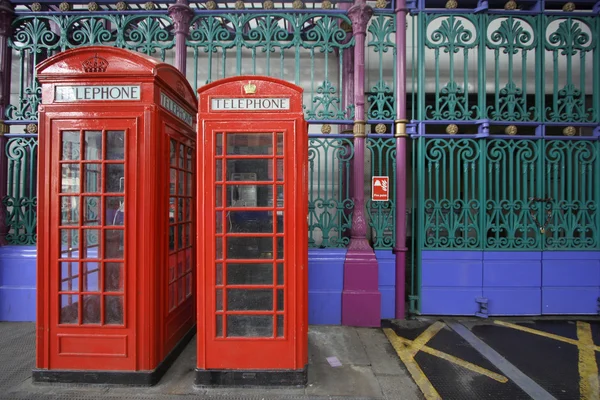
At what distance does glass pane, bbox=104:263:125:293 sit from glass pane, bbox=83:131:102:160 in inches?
40.7

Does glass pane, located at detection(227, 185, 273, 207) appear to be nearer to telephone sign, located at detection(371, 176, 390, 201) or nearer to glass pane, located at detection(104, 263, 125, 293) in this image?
glass pane, located at detection(104, 263, 125, 293)

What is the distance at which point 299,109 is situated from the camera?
2900mm

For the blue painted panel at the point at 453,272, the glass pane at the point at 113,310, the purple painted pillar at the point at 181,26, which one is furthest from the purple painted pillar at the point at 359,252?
the glass pane at the point at 113,310

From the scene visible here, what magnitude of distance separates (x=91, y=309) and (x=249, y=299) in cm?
152

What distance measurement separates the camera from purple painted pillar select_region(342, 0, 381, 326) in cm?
449

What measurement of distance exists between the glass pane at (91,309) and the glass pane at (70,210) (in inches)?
28.8

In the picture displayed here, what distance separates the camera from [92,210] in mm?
3115

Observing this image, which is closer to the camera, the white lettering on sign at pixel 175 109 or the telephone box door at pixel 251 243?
the telephone box door at pixel 251 243

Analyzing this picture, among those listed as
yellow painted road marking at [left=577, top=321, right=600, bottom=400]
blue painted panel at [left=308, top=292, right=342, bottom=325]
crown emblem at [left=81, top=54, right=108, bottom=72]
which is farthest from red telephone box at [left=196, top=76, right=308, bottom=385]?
yellow painted road marking at [left=577, top=321, right=600, bottom=400]

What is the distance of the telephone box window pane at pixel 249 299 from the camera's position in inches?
117

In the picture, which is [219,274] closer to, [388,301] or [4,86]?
[388,301]

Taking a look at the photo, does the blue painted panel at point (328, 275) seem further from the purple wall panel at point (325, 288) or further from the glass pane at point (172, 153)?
the glass pane at point (172, 153)

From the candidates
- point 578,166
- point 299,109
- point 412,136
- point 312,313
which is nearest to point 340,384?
point 312,313

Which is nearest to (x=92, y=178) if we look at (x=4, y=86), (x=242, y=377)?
(x=242, y=377)
